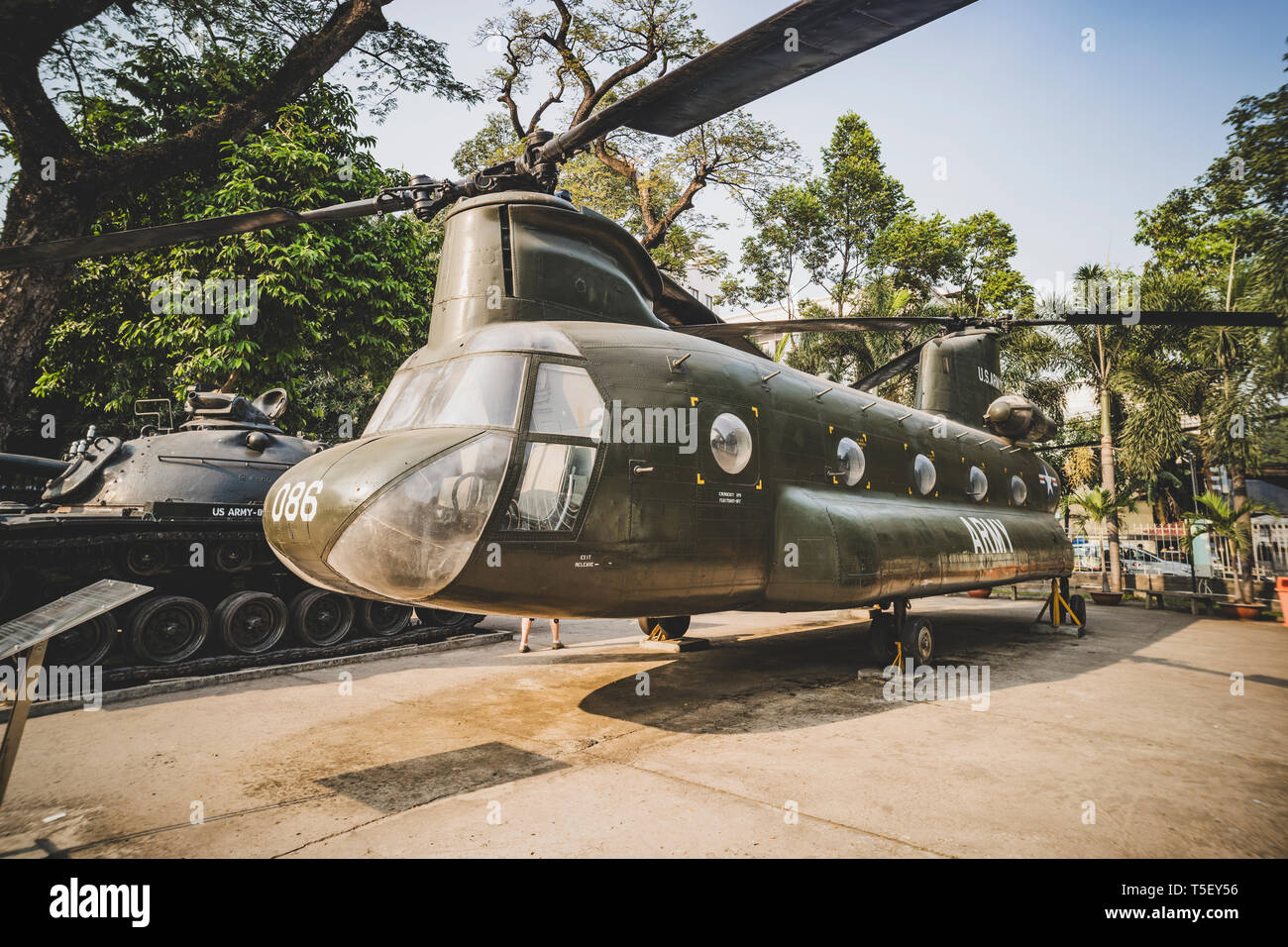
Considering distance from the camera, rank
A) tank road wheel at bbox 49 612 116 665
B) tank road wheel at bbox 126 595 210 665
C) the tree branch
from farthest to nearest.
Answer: the tree branch < tank road wheel at bbox 126 595 210 665 < tank road wheel at bbox 49 612 116 665

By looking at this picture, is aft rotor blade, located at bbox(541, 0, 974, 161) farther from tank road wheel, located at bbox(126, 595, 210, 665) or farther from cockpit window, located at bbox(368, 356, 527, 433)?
tank road wheel, located at bbox(126, 595, 210, 665)

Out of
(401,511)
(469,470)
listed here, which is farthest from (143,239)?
(469,470)

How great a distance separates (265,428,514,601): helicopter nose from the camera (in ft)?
16.1

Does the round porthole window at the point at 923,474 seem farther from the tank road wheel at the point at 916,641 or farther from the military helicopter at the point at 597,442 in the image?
the tank road wheel at the point at 916,641

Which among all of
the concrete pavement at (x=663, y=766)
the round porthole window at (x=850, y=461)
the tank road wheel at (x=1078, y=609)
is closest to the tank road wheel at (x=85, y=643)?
the concrete pavement at (x=663, y=766)

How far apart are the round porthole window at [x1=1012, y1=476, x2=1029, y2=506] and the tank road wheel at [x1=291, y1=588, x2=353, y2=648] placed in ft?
38.1

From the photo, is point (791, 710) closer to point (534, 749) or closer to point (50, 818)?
point (534, 749)

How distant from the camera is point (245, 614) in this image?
9594 millimetres

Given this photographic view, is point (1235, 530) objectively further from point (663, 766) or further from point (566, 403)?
point (566, 403)

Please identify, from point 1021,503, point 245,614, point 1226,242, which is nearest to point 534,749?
point 245,614

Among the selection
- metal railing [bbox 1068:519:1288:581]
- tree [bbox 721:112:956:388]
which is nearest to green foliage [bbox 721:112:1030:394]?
tree [bbox 721:112:956:388]

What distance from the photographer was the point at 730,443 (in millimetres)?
6668

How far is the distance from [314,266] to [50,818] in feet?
42.0

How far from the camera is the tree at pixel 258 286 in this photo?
47.4 ft
